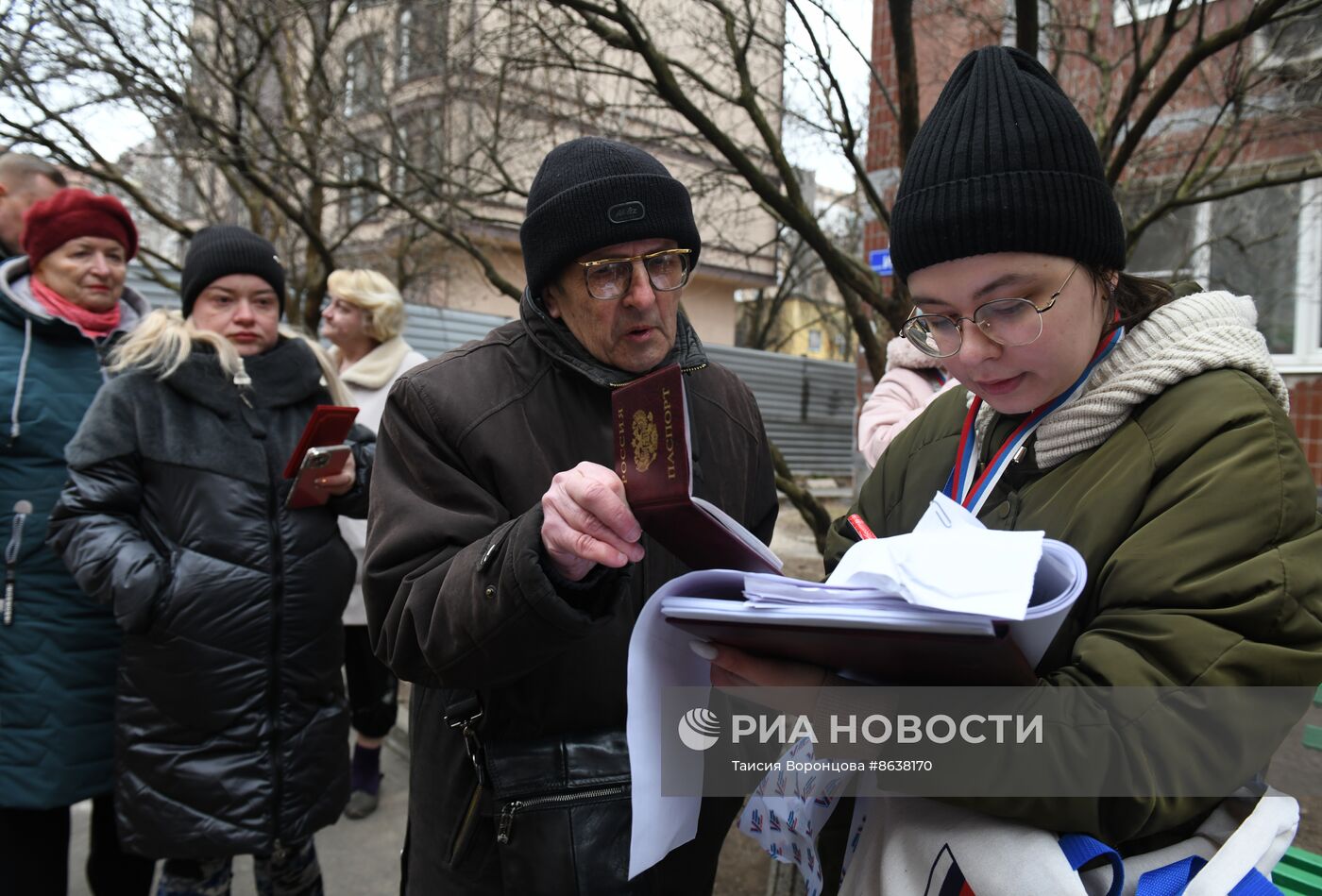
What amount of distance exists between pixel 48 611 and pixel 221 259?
1.13 m

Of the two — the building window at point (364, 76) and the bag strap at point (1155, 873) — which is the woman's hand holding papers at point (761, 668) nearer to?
the bag strap at point (1155, 873)

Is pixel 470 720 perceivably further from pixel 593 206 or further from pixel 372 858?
pixel 372 858

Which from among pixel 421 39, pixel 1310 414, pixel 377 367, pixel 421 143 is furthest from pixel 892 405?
pixel 421 143

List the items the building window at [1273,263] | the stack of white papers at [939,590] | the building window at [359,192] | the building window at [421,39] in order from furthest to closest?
the building window at [359,192], the building window at [1273,263], the building window at [421,39], the stack of white papers at [939,590]

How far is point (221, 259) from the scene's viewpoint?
2734 millimetres

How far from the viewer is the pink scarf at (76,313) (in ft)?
8.84

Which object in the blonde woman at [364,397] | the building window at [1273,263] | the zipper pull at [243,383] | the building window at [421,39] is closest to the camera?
the zipper pull at [243,383]

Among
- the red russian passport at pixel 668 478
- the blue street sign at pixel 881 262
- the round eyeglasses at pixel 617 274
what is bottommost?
the red russian passport at pixel 668 478

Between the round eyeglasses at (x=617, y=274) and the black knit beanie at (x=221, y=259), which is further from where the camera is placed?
the black knit beanie at (x=221, y=259)

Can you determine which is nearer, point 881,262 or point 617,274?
point 617,274

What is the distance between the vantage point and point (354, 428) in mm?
3078

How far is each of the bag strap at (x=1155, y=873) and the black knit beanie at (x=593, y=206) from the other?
3.76 ft

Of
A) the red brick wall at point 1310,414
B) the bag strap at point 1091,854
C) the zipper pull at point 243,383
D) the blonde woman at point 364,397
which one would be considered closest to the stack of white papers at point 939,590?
the bag strap at point 1091,854

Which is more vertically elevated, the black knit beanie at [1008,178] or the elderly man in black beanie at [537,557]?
the black knit beanie at [1008,178]
